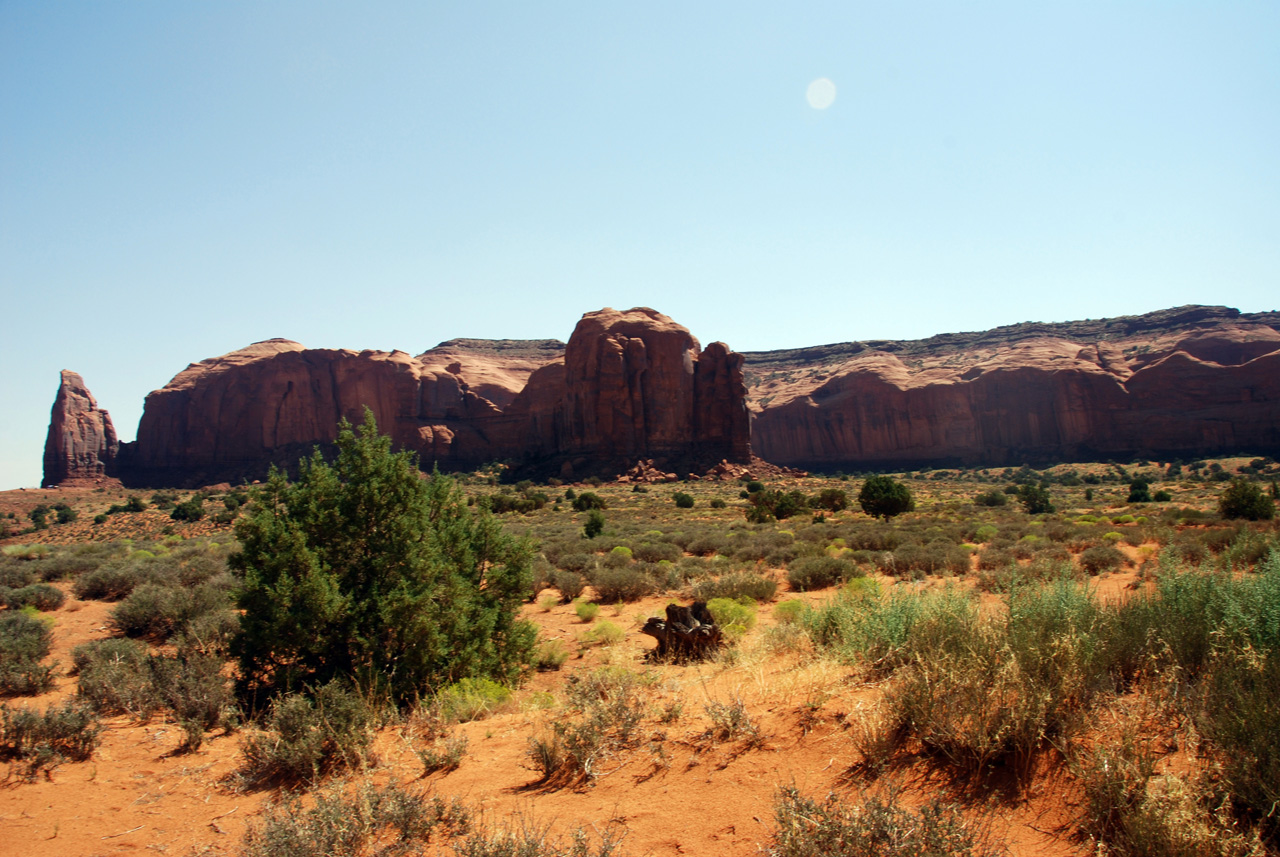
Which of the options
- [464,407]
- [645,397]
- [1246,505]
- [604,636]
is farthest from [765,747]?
[464,407]

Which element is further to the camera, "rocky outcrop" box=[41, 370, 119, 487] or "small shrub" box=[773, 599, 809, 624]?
"rocky outcrop" box=[41, 370, 119, 487]

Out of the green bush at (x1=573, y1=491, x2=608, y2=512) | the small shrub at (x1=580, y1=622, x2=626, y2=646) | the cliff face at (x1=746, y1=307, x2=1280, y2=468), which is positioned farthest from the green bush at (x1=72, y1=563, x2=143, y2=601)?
the cliff face at (x1=746, y1=307, x2=1280, y2=468)

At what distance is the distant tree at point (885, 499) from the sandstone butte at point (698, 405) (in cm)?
4042

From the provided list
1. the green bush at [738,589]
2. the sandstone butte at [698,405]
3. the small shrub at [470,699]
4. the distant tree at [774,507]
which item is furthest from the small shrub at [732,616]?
the sandstone butte at [698,405]

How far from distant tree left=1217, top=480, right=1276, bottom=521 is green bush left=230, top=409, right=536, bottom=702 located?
74.8 ft

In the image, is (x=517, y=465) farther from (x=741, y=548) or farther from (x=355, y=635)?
(x=355, y=635)

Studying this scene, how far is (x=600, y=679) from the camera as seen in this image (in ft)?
20.9

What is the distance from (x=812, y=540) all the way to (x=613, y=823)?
18.4 meters

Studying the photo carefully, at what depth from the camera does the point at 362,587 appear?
296 inches

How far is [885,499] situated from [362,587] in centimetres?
2597

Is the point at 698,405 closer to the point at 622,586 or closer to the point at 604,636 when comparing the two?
the point at 622,586

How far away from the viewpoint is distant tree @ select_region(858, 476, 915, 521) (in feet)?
94.9

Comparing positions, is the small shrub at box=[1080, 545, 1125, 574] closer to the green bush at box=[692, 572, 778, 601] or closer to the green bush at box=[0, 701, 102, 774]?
the green bush at box=[692, 572, 778, 601]

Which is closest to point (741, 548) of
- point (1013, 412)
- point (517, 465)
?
point (517, 465)
